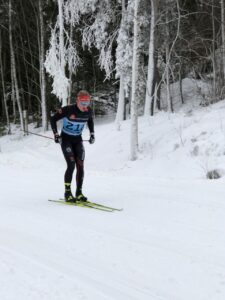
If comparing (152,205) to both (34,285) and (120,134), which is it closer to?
(34,285)

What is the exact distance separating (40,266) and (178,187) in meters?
5.00

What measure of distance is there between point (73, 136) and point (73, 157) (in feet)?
1.31

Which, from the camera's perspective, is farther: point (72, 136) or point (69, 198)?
point (72, 136)

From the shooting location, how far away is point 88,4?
1941cm

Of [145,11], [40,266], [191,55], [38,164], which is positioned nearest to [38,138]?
[38,164]

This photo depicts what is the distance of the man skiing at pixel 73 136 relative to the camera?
7484 millimetres

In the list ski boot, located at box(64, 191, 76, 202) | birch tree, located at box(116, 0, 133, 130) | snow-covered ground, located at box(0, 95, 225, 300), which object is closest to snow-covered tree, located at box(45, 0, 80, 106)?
birch tree, located at box(116, 0, 133, 130)

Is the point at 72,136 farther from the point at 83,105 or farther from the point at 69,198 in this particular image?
the point at 69,198

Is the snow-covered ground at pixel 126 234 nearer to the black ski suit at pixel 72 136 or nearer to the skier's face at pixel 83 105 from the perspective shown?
the black ski suit at pixel 72 136

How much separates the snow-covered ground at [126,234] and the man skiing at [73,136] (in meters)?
0.49

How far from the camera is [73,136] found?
7652 millimetres

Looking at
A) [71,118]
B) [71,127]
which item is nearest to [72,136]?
[71,127]

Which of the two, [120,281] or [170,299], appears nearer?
[170,299]

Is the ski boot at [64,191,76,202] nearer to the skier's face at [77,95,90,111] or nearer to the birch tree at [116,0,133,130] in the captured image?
the skier's face at [77,95,90,111]
